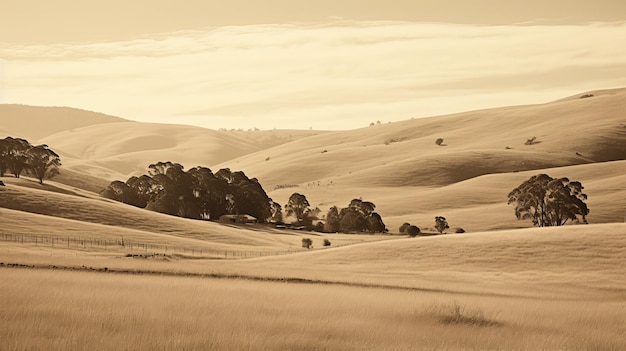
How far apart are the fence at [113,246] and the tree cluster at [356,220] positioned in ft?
157

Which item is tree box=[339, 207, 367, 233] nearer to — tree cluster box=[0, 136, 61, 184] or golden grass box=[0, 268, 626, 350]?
tree cluster box=[0, 136, 61, 184]

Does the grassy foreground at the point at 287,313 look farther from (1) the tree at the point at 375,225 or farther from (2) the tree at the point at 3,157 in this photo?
(2) the tree at the point at 3,157

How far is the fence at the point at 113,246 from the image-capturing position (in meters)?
57.4

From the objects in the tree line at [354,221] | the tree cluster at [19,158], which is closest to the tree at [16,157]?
the tree cluster at [19,158]

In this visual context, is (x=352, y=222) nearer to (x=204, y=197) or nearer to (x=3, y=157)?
(x=204, y=197)

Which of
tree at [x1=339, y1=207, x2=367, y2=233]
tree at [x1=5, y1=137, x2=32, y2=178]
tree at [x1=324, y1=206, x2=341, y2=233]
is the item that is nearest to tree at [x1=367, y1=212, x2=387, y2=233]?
tree at [x1=339, y1=207, x2=367, y2=233]

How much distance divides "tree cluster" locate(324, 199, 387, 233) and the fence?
4792cm

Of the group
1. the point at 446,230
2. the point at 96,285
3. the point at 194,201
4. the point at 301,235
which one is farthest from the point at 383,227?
the point at 96,285

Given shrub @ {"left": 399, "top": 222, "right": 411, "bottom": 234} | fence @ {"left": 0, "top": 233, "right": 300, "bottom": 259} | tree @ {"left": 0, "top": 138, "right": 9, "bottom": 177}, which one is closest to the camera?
fence @ {"left": 0, "top": 233, "right": 300, "bottom": 259}

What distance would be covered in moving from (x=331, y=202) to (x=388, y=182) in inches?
1010

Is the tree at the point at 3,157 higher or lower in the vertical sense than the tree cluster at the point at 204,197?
higher

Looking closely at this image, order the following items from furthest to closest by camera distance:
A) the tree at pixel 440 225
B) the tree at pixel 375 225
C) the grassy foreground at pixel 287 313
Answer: the tree at pixel 375 225, the tree at pixel 440 225, the grassy foreground at pixel 287 313

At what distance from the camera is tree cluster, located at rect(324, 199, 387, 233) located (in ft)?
379

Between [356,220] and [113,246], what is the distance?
2340 inches
